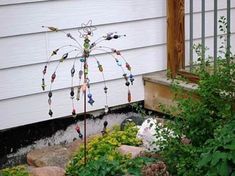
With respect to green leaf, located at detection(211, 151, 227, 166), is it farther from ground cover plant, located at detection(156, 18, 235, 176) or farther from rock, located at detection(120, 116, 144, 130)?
rock, located at detection(120, 116, 144, 130)

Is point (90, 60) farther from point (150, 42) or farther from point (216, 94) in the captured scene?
point (216, 94)

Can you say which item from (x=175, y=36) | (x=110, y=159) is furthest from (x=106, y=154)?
(x=175, y=36)

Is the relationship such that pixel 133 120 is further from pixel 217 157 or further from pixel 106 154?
pixel 217 157

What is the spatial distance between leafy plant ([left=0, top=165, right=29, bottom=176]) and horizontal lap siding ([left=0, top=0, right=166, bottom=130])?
0.35m

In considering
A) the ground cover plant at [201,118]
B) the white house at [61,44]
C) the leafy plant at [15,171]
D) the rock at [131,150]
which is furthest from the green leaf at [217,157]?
the white house at [61,44]

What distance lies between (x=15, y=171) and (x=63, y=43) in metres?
1.06

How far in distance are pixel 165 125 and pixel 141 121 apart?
1007mm

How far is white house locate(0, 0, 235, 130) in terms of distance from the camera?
4.30 metres

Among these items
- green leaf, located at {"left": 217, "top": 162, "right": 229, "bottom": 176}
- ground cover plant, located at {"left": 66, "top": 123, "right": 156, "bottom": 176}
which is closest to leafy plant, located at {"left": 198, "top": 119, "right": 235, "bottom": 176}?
green leaf, located at {"left": 217, "top": 162, "right": 229, "bottom": 176}

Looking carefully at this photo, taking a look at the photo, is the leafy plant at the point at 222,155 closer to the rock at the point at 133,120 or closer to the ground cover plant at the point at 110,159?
the ground cover plant at the point at 110,159

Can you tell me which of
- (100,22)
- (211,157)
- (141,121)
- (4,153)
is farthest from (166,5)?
(211,157)

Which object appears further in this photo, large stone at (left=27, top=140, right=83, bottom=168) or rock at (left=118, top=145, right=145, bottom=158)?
large stone at (left=27, top=140, right=83, bottom=168)

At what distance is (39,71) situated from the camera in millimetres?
4449

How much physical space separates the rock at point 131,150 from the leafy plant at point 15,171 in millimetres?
668
